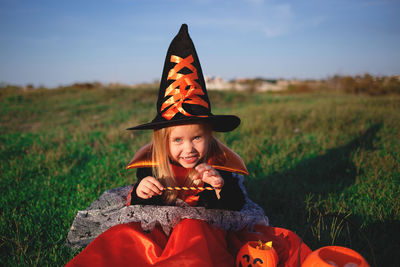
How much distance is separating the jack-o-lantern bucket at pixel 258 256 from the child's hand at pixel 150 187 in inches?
34.5

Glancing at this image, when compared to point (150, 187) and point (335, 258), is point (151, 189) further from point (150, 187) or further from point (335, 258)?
point (335, 258)

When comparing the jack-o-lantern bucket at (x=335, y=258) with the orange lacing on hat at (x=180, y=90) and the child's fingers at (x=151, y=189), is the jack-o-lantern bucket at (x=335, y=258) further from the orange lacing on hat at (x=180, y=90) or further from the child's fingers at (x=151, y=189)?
the orange lacing on hat at (x=180, y=90)

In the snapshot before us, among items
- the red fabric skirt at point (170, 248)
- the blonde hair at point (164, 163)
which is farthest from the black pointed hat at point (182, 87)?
the red fabric skirt at point (170, 248)

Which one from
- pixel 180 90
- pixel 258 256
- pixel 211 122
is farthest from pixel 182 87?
pixel 258 256

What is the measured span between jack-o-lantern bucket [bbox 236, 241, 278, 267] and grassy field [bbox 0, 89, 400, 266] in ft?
1.30

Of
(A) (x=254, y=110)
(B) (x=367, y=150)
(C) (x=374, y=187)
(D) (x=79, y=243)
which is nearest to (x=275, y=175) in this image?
(C) (x=374, y=187)

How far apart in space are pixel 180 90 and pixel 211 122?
19.1 inches

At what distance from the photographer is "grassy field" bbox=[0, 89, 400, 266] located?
256 centimetres

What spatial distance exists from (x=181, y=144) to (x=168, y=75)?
0.67 m

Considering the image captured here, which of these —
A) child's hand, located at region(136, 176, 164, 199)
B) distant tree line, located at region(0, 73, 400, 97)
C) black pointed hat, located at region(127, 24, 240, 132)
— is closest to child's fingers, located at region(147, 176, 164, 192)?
child's hand, located at region(136, 176, 164, 199)

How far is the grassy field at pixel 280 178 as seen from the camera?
8.39 feet

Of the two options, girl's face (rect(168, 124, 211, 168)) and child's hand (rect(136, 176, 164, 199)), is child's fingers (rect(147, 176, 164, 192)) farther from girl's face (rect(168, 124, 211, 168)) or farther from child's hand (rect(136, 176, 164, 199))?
girl's face (rect(168, 124, 211, 168))

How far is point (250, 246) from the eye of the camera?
189cm

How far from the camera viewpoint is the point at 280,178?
13.3 feet
